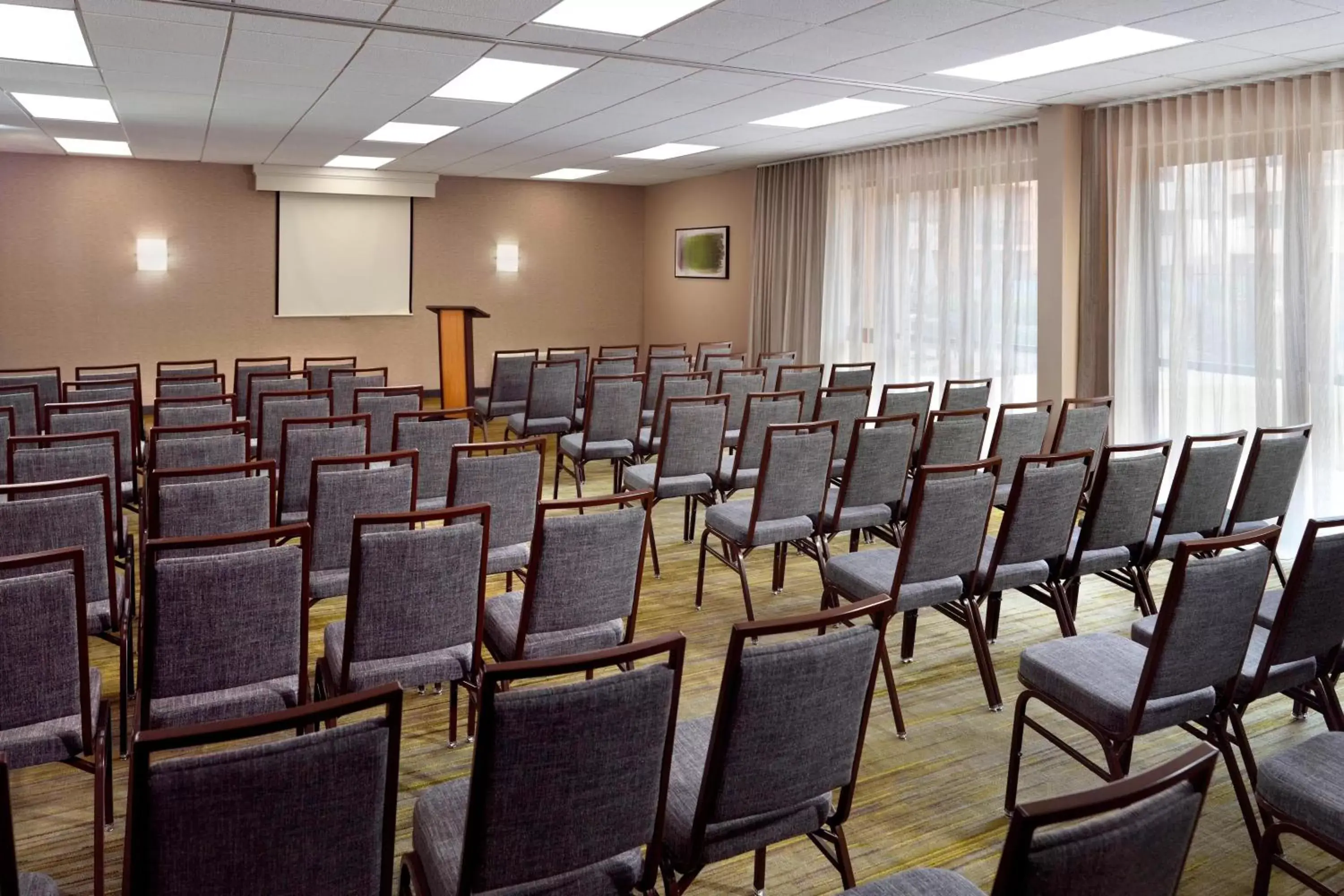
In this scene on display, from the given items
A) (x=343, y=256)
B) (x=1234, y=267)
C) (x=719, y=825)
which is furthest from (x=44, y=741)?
(x=343, y=256)

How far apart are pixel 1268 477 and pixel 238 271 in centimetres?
1170

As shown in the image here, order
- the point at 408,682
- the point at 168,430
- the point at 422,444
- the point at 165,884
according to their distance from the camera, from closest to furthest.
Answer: the point at 165,884 → the point at 408,682 → the point at 168,430 → the point at 422,444

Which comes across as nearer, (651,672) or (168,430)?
(651,672)

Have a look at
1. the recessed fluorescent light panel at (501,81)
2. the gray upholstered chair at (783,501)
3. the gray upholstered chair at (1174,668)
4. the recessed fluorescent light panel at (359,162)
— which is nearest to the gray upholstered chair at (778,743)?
the gray upholstered chair at (1174,668)

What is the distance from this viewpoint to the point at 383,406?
6.48 meters

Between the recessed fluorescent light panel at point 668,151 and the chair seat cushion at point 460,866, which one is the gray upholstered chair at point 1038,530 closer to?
the chair seat cushion at point 460,866

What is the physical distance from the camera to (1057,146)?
7797mm

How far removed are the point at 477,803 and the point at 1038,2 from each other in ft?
14.8

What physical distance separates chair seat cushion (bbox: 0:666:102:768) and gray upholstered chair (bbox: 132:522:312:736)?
0.54 ft

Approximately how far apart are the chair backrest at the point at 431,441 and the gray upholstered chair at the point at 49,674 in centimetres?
248

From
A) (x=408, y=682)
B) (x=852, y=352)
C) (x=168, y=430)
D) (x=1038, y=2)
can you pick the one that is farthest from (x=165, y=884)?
(x=852, y=352)

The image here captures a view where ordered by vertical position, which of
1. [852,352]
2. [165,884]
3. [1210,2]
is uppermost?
[1210,2]

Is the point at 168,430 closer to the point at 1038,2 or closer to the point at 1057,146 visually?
the point at 1038,2

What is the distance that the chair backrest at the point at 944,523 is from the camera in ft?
12.1
